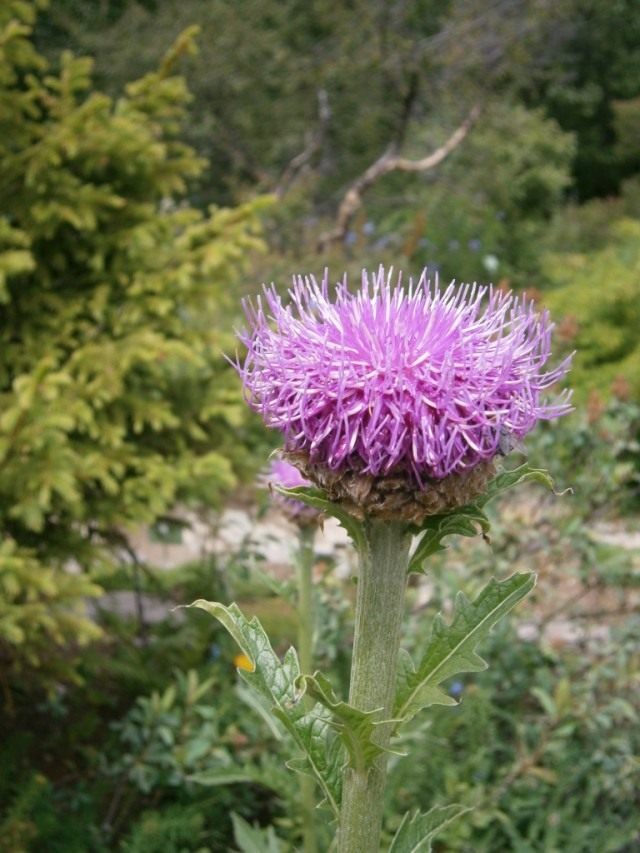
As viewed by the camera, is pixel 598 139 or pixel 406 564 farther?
pixel 598 139

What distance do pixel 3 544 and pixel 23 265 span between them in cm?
106

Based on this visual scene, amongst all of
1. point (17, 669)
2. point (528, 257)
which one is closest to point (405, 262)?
point (528, 257)

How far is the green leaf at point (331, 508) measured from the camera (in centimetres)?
134

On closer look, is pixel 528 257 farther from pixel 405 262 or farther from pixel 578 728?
pixel 578 728

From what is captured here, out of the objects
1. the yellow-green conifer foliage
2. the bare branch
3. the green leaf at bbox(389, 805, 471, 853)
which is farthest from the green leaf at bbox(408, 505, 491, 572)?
the bare branch

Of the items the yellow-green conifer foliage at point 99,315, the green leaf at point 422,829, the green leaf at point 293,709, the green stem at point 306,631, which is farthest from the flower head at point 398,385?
the yellow-green conifer foliage at point 99,315

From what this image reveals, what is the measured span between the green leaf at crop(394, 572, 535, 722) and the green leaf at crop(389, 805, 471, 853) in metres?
0.17

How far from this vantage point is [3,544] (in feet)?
9.38

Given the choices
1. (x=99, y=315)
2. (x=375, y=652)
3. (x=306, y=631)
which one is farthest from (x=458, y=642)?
(x=99, y=315)

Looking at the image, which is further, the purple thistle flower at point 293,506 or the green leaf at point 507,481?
the purple thistle flower at point 293,506

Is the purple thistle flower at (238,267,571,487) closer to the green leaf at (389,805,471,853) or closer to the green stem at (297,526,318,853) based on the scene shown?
the green leaf at (389,805,471,853)

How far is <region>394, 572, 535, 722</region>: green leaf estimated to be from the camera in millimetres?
1378

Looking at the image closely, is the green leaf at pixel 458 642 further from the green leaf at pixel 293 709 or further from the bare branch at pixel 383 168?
the bare branch at pixel 383 168

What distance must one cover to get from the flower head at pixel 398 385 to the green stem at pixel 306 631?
1097mm
